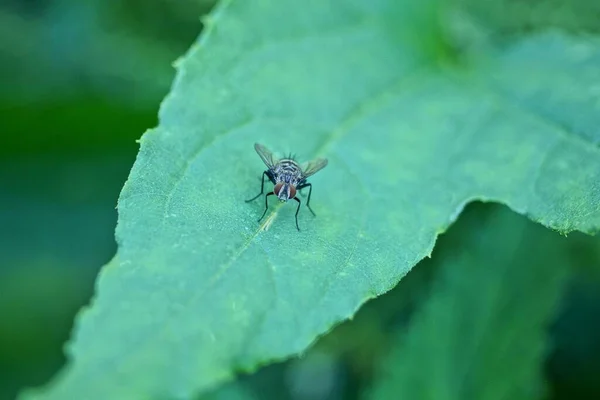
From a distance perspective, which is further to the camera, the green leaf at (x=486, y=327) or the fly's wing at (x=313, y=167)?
the green leaf at (x=486, y=327)

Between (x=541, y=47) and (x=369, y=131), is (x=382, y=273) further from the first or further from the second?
(x=541, y=47)

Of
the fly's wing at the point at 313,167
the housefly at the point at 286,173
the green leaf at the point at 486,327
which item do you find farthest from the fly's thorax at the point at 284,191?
the green leaf at the point at 486,327

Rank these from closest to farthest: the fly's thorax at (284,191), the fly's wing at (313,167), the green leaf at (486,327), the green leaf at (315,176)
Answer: the green leaf at (315,176)
the fly's thorax at (284,191)
the fly's wing at (313,167)
the green leaf at (486,327)

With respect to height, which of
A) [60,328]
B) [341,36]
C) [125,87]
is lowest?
[60,328]

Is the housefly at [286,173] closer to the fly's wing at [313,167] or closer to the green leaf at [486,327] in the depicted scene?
the fly's wing at [313,167]

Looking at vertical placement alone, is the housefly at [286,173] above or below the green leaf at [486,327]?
above

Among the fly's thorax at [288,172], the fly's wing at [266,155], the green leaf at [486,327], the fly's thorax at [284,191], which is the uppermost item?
the fly's wing at [266,155]

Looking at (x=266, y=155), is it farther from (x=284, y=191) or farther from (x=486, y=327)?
(x=486, y=327)

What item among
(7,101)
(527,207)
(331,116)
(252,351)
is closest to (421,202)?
(527,207)
